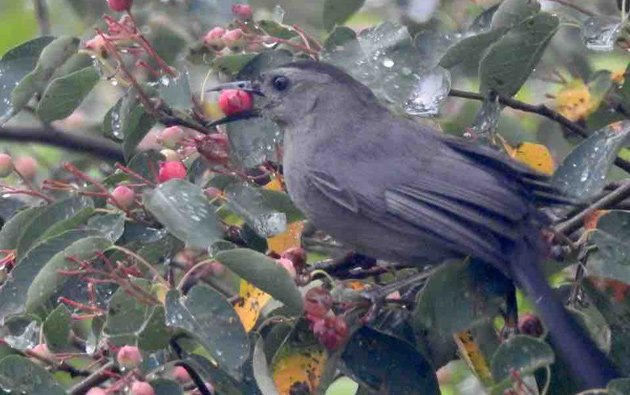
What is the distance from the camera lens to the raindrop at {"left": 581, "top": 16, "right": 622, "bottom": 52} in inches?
150

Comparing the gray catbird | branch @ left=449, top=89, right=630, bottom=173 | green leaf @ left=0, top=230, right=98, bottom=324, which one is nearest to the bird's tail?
the gray catbird

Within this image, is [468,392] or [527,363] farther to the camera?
[468,392]

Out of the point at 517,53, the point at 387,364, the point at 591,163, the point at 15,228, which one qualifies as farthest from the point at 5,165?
the point at 591,163

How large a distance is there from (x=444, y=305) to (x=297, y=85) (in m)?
1.66

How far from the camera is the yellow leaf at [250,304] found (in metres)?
3.60

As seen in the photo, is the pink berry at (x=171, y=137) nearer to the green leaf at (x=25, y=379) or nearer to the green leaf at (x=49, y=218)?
the green leaf at (x=49, y=218)

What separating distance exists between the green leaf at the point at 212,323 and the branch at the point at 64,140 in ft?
6.00

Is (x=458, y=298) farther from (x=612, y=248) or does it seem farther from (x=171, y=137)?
(x=171, y=137)

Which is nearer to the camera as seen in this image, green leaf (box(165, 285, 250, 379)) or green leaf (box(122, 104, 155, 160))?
green leaf (box(165, 285, 250, 379))

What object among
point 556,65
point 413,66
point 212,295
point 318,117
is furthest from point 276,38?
point 556,65

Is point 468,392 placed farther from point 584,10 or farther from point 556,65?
point 584,10

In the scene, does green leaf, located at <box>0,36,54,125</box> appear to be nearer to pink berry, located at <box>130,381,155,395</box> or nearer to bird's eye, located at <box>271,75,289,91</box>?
bird's eye, located at <box>271,75,289,91</box>

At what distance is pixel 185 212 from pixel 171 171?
0.41 metres

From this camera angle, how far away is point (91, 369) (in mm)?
3684
